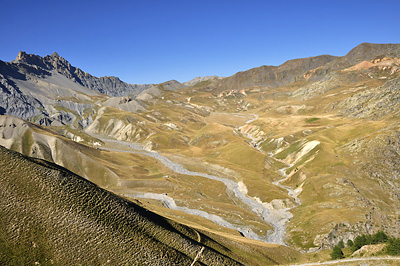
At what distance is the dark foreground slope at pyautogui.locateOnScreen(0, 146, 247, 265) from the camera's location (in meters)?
23.3

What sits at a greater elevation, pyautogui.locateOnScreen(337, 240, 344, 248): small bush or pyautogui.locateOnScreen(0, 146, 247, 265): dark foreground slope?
pyautogui.locateOnScreen(0, 146, 247, 265): dark foreground slope

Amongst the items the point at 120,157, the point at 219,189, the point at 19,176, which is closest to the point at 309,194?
the point at 219,189

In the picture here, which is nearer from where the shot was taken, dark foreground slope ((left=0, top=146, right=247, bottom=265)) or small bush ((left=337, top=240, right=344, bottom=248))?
dark foreground slope ((left=0, top=146, right=247, bottom=265))

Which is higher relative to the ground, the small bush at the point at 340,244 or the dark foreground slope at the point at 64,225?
the dark foreground slope at the point at 64,225

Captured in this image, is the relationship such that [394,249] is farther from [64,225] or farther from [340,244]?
[64,225]

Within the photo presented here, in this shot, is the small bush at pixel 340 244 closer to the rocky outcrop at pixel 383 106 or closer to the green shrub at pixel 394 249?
the green shrub at pixel 394 249

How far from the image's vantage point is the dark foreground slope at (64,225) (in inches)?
919

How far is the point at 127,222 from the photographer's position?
27484mm

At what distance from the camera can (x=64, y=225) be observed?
80.8 ft

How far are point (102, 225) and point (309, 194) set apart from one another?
97429 mm

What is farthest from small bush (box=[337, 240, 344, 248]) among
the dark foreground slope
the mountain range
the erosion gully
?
the dark foreground slope

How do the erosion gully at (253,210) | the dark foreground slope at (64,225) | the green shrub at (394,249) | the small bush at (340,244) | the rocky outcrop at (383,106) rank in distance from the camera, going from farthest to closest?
the rocky outcrop at (383,106) → the erosion gully at (253,210) → the small bush at (340,244) → the green shrub at (394,249) → the dark foreground slope at (64,225)

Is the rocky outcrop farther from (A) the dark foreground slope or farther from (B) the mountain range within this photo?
(A) the dark foreground slope

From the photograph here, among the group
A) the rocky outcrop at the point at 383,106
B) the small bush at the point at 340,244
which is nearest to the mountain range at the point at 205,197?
the rocky outcrop at the point at 383,106
